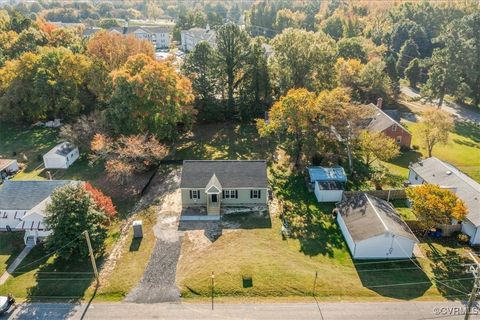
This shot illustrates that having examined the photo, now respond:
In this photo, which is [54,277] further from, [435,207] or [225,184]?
[435,207]

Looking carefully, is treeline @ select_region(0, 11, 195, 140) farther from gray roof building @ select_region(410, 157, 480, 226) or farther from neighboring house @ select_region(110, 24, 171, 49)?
neighboring house @ select_region(110, 24, 171, 49)

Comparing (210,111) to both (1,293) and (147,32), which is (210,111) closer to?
(1,293)

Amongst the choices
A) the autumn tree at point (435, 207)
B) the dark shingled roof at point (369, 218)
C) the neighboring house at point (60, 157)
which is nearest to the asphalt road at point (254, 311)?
the dark shingled roof at point (369, 218)

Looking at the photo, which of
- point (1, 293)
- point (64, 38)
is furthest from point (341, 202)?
point (64, 38)

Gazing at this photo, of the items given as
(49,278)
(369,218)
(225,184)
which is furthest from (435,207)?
(49,278)

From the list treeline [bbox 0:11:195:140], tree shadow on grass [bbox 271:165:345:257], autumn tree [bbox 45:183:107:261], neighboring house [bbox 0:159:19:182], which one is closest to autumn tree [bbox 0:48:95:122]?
treeline [bbox 0:11:195:140]
